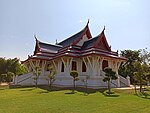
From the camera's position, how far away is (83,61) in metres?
19.3

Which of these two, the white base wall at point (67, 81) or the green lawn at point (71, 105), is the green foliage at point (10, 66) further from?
the green lawn at point (71, 105)

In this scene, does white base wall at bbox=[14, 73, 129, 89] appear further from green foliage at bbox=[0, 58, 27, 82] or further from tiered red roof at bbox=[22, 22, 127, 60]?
green foliage at bbox=[0, 58, 27, 82]

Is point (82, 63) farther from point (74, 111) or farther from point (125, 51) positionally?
point (125, 51)

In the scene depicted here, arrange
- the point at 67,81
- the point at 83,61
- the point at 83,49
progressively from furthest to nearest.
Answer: the point at 83,49
the point at 83,61
the point at 67,81

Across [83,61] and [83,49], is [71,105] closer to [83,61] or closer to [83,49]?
[83,61]

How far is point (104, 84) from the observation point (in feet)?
55.0

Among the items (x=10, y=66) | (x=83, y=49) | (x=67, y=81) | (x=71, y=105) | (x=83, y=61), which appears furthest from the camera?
(x=10, y=66)

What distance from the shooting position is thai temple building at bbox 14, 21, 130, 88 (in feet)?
56.8

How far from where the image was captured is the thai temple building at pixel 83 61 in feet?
56.8

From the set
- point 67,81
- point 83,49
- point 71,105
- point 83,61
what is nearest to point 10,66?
point 83,49

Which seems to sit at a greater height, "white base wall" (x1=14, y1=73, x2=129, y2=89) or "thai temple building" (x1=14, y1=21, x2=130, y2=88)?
"thai temple building" (x1=14, y1=21, x2=130, y2=88)

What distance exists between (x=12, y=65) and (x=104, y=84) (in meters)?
25.6

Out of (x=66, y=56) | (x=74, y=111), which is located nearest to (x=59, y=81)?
(x=66, y=56)

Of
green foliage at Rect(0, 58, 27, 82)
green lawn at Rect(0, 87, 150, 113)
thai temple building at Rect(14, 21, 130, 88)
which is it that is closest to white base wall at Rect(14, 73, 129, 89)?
thai temple building at Rect(14, 21, 130, 88)
